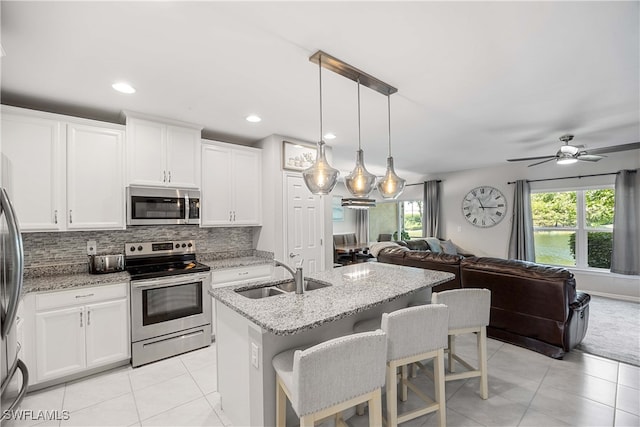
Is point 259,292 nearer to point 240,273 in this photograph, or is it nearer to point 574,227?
point 240,273

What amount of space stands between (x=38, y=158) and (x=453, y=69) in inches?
143

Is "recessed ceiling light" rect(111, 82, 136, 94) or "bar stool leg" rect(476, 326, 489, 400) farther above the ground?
"recessed ceiling light" rect(111, 82, 136, 94)

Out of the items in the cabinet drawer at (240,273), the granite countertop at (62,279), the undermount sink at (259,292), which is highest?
the granite countertop at (62,279)

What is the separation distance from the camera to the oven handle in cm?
276

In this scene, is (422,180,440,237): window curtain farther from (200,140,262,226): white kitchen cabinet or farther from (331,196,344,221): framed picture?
(200,140,262,226): white kitchen cabinet

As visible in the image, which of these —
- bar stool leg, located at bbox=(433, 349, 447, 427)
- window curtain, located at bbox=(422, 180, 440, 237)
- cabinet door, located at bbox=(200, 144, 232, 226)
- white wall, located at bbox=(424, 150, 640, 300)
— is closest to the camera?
bar stool leg, located at bbox=(433, 349, 447, 427)

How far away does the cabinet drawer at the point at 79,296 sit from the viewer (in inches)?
93.3

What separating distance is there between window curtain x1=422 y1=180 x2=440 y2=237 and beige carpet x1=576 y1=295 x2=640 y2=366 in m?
3.19

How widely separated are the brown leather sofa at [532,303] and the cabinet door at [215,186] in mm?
3094

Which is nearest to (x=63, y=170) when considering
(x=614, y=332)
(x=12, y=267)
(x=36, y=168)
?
(x=36, y=168)

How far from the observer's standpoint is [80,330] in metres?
2.53

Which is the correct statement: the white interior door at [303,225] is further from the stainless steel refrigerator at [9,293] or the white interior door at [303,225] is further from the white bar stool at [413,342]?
the stainless steel refrigerator at [9,293]

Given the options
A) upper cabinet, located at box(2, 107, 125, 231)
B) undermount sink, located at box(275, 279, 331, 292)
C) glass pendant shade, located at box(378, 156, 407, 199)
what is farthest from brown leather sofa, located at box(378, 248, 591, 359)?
upper cabinet, located at box(2, 107, 125, 231)

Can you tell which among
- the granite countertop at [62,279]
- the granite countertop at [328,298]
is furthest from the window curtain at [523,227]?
the granite countertop at [62,279]
